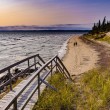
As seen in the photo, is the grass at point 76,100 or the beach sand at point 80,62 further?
the beach sand at point 80,62

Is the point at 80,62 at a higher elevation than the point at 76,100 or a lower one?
lower

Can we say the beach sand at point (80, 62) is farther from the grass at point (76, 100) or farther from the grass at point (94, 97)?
the grass at point (76, 100)

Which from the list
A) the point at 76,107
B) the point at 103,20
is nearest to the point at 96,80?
the point at 76,107

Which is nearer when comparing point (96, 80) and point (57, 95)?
point (57, 95)

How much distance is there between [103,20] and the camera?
384ft

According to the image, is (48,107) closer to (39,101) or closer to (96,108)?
(39,101)

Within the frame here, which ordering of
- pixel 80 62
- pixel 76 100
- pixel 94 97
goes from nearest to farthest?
pixel 76 100, pixel 94 97, pixel 80 62

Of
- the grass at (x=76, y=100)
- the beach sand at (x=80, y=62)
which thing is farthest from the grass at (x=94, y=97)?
the beach sand at (x=80, y=62)

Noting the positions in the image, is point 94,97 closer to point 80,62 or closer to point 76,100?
point 76,100

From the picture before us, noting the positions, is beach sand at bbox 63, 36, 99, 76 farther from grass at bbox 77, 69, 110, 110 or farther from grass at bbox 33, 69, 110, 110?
grass at bbox 33, 69, 110, 110

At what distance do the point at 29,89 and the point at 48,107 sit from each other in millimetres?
2429

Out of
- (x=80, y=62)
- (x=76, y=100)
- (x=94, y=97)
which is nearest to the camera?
(x=76, y=100)

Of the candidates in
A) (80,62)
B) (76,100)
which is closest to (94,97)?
(76,100)

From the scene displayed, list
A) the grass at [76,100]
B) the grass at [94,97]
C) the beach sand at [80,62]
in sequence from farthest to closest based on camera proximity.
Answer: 1. the beach sand at [80,62]
2. the grass at [94,97]
3. the grass at [76,100]
